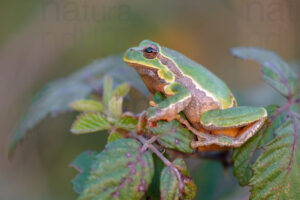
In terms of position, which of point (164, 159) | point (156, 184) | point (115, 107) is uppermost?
point (115, 107)

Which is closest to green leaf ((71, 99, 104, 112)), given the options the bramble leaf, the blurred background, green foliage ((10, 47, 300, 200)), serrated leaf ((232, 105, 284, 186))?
green foliage ((10, 47, 300, 200))

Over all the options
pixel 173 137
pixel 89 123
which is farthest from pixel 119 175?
pixel 89 123

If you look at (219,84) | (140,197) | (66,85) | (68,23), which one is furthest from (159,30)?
(140,197)

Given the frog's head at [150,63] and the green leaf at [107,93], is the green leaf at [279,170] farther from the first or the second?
the green leaf at [107,93]

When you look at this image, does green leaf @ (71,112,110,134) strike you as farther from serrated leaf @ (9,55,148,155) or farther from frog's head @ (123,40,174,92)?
serrated leaf @ (9,55,148,155)

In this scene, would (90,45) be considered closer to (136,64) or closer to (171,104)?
(136,64)

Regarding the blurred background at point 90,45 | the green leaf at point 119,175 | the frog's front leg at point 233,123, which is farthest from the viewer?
the blurred background at point 90,45

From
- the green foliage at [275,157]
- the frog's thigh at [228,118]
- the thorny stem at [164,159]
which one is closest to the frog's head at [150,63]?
the frog's thigh at [228,118]
